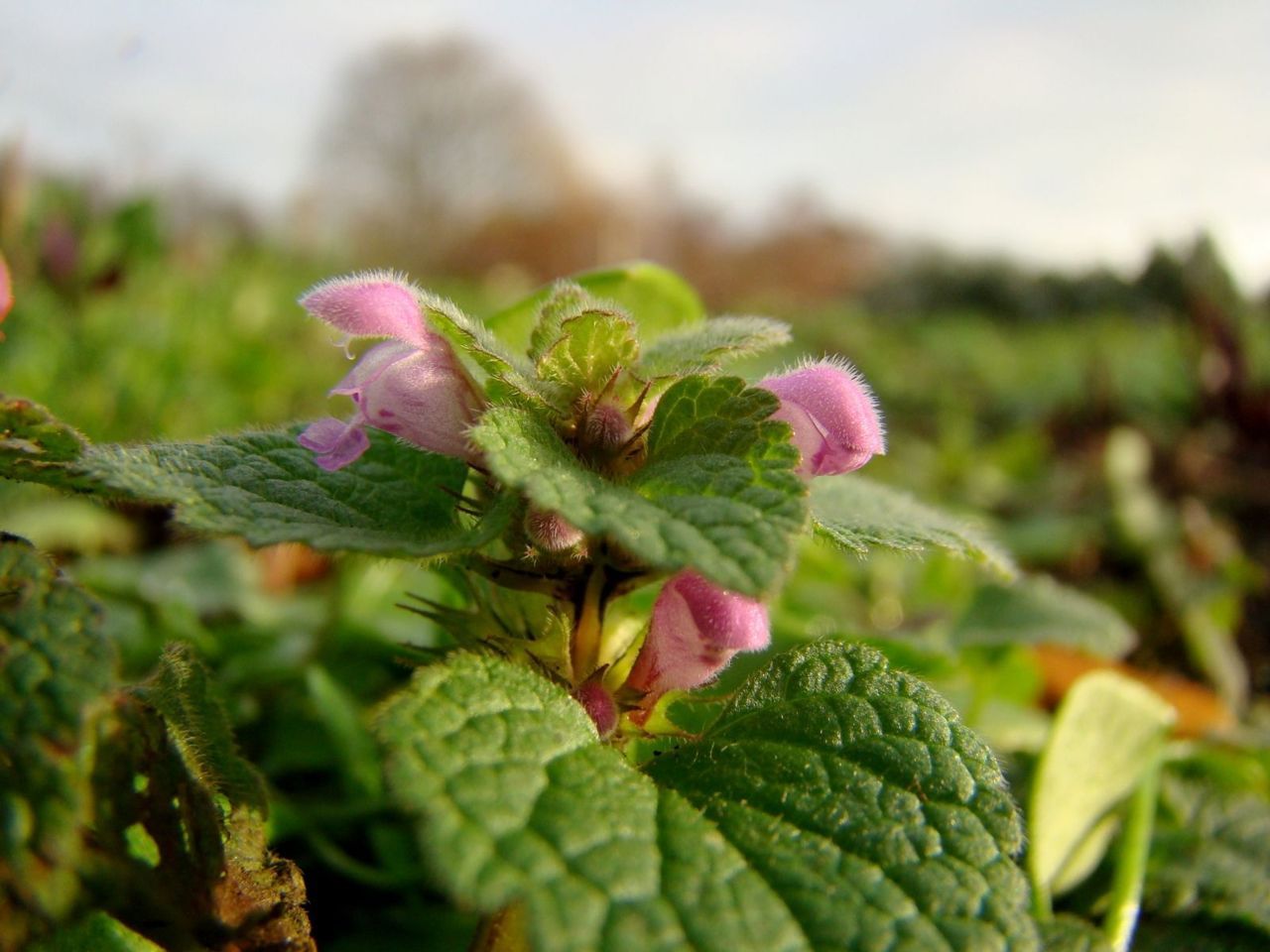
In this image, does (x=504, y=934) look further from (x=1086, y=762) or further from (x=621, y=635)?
(x=1086, y=762)

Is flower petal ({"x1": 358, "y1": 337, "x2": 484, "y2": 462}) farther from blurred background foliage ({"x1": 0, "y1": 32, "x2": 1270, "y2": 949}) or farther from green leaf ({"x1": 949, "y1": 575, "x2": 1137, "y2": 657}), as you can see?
green leaf ({"x1": 949, "y1": 575, "x2": 1137, "y2": 657})

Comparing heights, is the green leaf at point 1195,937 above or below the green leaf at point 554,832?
below

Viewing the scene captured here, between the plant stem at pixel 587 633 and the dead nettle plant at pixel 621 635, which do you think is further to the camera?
the plant stem at pixel 587 633

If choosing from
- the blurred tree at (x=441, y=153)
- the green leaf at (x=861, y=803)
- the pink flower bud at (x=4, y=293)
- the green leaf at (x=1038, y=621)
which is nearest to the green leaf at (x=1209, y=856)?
the green leaf at (x=1038, y=621)

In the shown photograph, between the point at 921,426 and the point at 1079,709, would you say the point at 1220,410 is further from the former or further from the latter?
the point at 1079,709

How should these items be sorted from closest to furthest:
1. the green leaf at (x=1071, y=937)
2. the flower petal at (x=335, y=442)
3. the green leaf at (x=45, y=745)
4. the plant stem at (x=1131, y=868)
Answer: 1. the green leaf at (x=45, y=745)
2. the flower petal at (x=335, y=442)
3. the green leaf at (x=1071, y=937)
4. the plant stem at (x=1131, y=868)

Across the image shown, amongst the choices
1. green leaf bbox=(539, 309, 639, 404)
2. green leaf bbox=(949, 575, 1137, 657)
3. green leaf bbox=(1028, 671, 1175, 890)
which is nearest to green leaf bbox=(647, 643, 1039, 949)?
green leaf bbox=(539, 309, 639, 404)

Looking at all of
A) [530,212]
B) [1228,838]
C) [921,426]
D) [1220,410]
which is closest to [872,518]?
[1228,838]

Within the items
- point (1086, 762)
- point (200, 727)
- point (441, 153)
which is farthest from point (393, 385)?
point (441, 153)

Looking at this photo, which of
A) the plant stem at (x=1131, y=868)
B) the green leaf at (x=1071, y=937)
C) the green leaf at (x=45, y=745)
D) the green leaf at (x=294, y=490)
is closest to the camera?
the green leaf at (x=45, y=745)

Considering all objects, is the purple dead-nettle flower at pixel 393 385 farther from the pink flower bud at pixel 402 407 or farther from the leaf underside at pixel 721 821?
the leaf underside at pixel 721 821
